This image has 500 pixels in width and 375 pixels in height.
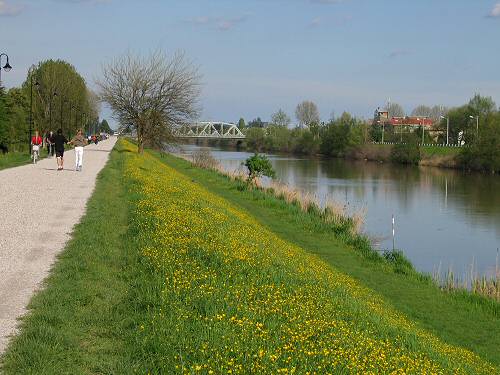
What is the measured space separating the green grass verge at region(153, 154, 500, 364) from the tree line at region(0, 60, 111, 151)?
27.6 meters

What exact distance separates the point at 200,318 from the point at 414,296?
8.12 metres

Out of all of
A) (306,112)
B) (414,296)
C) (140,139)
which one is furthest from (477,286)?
(306,112)

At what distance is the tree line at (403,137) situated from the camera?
231ft

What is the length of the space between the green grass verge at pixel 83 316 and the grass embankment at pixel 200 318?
0.01 meters

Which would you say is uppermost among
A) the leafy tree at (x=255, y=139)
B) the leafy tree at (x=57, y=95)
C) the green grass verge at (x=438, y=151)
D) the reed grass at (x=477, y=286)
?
the leafy tree at (x=57, y=95)

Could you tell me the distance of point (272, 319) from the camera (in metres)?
7.06

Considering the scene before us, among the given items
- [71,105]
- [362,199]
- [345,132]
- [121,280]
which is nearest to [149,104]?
[362,199]

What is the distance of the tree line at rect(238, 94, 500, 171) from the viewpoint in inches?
2771

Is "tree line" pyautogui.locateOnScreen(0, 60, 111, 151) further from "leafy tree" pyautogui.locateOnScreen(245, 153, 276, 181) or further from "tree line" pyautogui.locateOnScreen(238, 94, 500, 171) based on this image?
"tree line" pyautogui.locateOnScreen(238, 94, 500, 171)

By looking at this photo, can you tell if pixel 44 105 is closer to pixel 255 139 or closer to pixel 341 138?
pixel 341 138

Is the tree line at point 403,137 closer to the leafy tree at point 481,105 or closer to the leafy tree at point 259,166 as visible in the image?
the leafy tree at point 481,105

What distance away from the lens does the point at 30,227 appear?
12781 millimetres

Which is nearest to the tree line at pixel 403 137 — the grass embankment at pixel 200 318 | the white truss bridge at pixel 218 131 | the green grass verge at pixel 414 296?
the white truss bridge at pixel 218 131

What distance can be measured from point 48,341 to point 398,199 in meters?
34.6
